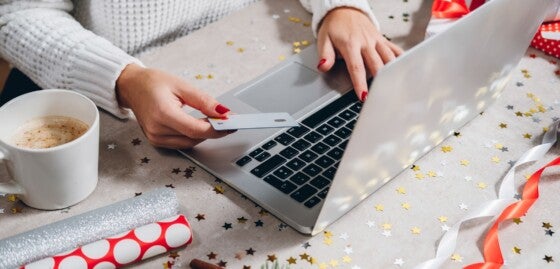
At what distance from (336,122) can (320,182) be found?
121 mm

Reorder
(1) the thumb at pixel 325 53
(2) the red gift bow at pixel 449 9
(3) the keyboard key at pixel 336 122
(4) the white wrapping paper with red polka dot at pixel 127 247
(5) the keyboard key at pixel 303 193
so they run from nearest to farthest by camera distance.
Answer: (4) the white wrapping paper with red polka dot at pixel 127 247 < (5) the keyboard key at pixel 303 193 < (3) the keyboard key at pixel 336 122 < (1) the thumb at pixel 325 53 < (2) the red gift bow at pixel 449 9

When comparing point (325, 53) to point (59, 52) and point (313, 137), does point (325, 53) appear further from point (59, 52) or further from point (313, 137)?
point (59, 52)

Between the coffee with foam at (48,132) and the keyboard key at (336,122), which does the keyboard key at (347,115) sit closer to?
the keyboard key at (336,122)

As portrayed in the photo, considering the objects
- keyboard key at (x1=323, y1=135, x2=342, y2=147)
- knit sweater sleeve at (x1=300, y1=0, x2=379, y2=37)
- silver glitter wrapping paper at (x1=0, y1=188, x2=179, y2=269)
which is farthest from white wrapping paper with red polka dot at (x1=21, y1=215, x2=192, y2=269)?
knit sweater sleeve at (x1=300, y1=0, x2=379, y2=37)

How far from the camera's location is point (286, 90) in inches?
36.3

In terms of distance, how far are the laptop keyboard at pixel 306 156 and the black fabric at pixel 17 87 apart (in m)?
0.51

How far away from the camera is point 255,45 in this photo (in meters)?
1.02

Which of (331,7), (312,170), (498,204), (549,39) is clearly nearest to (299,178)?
(312,170)

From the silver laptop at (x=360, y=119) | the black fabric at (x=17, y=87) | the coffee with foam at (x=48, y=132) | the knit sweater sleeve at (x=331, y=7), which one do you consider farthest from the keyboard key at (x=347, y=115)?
the black fabric at (x=17, y=87)

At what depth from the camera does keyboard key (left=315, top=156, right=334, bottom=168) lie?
0.77 meters

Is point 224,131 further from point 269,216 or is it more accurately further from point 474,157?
point 474,157

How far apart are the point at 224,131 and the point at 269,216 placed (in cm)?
12

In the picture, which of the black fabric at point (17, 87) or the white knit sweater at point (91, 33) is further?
the black fabric at point (17, 87)

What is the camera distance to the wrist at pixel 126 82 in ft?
2.77
